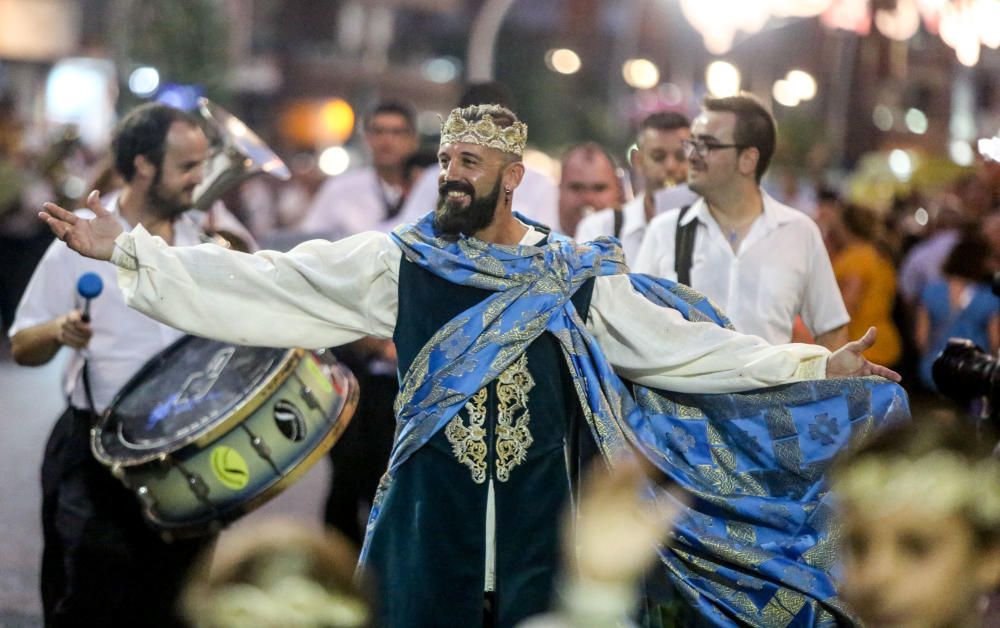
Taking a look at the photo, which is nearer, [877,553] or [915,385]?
[877,553]

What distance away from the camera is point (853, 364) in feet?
18.5

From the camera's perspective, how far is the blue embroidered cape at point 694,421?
535 cm

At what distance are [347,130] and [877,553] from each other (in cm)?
5720

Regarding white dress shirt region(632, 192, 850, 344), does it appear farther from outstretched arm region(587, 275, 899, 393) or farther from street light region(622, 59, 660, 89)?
street light region(622, 59, 660, 89)

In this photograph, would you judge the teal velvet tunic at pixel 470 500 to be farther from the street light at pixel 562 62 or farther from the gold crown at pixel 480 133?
the street light at pixel 562 62

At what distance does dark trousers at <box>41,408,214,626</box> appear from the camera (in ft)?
21.0

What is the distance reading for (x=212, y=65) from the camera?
87.6 feet

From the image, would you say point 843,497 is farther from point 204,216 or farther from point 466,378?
point 204,216

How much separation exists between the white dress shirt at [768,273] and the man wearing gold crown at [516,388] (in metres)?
1.35

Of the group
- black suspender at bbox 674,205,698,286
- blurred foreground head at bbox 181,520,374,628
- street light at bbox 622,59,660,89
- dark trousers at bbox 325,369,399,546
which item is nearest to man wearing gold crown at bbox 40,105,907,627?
black suspender at bbox 674,205,698,286

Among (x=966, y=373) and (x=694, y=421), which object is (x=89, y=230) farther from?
(x=966, y=373)

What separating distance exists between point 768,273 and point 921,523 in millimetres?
4566

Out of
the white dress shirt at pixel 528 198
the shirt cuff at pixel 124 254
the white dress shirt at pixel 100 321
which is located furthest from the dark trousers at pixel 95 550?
the white dress shirt at pixel 528 198

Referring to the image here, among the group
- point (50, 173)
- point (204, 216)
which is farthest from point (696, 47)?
point (204, 216)
